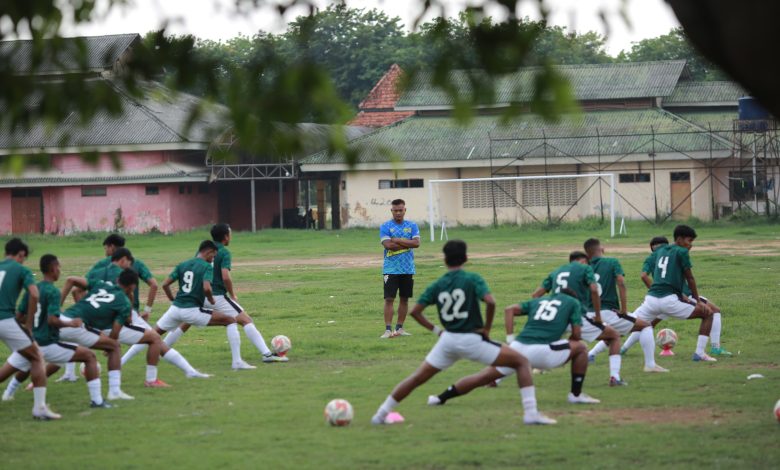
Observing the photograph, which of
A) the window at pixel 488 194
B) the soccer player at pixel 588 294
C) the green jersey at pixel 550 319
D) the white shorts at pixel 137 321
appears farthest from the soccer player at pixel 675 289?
the window at pixel 488 194

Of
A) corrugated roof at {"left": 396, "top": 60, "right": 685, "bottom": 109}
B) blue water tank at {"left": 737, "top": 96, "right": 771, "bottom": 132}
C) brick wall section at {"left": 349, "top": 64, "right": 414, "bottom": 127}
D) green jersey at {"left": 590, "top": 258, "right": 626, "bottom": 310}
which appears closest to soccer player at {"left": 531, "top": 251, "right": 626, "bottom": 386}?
green jersey at {"left": 590, "top": 258, "right": 626, "bottom": 310}

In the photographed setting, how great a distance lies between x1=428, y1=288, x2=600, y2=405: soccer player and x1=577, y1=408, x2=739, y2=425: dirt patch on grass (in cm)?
52

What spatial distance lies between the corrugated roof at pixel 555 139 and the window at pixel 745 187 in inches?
78.1

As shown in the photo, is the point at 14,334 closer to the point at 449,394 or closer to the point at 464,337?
the point at 449,394

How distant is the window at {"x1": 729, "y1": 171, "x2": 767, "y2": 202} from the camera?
50.7 metres

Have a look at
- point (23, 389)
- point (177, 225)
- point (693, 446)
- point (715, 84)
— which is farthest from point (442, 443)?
point (715, 84)

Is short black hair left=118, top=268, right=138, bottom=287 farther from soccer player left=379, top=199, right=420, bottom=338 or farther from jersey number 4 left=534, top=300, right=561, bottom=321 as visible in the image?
soccer player left=379, top=199, right=420, bottom=338

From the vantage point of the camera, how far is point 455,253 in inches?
435

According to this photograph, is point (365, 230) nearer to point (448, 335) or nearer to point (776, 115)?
point (448, 335)

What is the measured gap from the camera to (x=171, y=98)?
21.0 ft

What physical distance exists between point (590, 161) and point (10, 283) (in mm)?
41670

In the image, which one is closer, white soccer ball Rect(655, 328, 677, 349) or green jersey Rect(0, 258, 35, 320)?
green jersey Rect(0, 258, 35, 320)

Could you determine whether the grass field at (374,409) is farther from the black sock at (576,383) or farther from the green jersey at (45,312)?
the green jersey at (45,312)

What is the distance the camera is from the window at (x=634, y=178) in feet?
168
